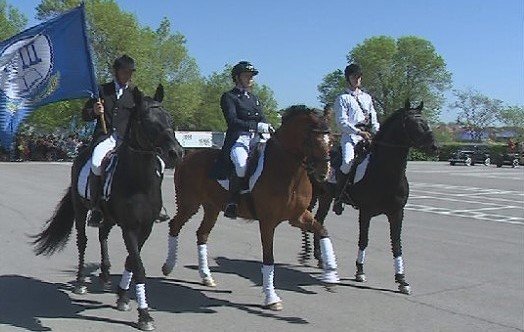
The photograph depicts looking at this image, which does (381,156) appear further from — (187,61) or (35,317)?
(187,61)

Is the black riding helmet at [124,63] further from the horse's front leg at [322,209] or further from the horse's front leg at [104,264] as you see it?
the horse's front leg at [322,209]

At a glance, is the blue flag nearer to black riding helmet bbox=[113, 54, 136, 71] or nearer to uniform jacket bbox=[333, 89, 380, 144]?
black riding helmet bbox=[113, 54, 136, 71]

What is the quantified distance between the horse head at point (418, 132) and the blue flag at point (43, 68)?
13.3 feet

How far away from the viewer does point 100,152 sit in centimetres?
676

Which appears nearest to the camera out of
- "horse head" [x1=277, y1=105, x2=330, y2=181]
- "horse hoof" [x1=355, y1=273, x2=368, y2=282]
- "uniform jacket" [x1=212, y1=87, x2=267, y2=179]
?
"horse head" [x1=277, y1=105, x2=330, y2=181]

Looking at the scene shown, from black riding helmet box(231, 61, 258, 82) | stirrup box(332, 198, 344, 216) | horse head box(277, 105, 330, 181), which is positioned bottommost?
stirrup box(332, 198, 344, 216)

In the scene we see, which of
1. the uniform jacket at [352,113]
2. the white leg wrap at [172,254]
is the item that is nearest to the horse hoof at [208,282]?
the white leg wrap at [172,254]

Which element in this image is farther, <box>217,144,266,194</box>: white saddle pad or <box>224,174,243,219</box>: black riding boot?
<box>224,174,243,219</box>: black riding boot

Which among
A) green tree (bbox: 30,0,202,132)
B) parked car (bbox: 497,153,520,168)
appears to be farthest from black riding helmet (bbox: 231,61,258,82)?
parked car (bbox: 497,153,520,168)

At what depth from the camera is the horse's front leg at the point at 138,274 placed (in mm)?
5852

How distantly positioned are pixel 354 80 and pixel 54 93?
4.14 metres

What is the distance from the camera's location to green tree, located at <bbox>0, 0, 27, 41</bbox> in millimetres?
53406

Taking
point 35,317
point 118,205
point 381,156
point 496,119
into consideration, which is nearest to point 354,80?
point 381,156

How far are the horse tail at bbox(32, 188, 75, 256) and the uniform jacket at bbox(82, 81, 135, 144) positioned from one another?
3.73ft
